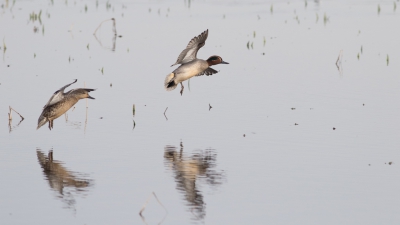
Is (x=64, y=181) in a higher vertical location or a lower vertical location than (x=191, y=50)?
lower

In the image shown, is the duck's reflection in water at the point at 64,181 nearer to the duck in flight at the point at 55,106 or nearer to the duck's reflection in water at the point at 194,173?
the duck's reflection in water at the point at 194,173

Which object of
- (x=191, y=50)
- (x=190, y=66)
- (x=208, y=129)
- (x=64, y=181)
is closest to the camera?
(x=64, y=181)

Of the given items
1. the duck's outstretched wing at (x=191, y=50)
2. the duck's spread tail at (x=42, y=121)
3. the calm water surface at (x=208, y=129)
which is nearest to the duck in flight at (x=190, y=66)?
the duck's outstretched wing at (x=191, y=50)

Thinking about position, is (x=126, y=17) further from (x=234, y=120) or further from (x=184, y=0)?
(x=234, y=120)

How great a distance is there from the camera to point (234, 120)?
10.2 m

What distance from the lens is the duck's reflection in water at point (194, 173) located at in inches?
266

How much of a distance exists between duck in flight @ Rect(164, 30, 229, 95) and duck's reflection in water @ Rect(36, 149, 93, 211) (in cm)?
280

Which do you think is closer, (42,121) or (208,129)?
(42,121)

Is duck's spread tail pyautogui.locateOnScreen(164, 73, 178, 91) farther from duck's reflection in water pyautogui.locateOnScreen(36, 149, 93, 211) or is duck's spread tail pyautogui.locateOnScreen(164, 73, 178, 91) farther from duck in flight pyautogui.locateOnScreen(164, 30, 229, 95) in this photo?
duck's reflection in water pyautogui.locateOnScreen(36, 149, 93, 211)

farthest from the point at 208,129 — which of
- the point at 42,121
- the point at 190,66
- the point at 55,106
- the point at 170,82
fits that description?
the point at 42,121

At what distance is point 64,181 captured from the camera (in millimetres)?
7465

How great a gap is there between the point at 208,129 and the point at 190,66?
144cm

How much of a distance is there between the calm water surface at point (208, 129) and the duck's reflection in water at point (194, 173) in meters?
0.02

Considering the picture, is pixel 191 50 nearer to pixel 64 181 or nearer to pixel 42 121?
pixel 42 121
